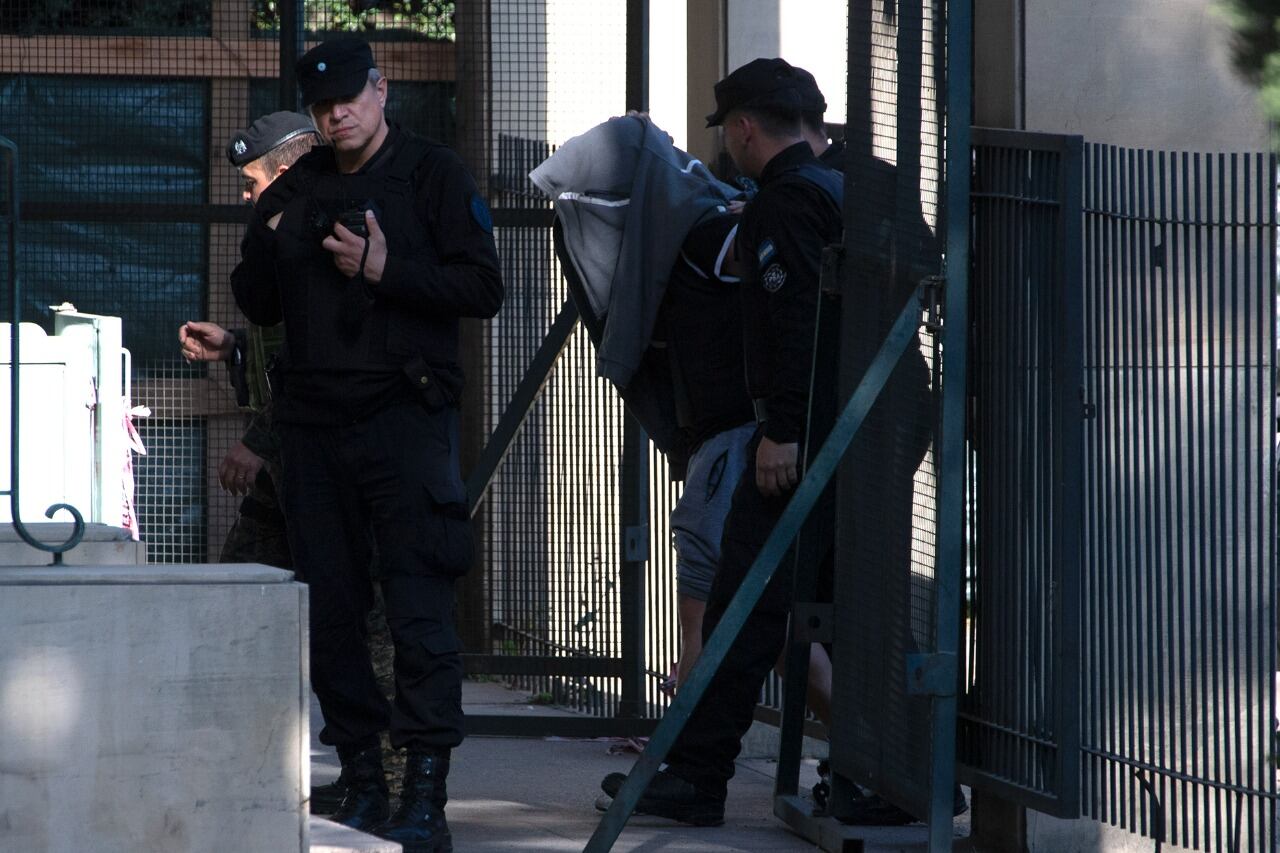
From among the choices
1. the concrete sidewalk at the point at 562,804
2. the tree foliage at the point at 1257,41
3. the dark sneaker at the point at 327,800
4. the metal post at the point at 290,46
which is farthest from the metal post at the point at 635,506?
the tree foliage at the point at 1257,41

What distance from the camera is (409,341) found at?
4648mm

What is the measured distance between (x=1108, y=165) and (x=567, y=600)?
142 inches

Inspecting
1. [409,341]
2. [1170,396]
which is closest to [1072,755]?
[1170,396]

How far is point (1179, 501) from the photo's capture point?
4.08 meters

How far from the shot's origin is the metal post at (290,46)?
7.32 meters

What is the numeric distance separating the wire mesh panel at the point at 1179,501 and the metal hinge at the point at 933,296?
34 centimetres

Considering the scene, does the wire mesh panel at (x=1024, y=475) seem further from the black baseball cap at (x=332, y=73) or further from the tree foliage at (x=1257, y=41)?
the tree foliage at (x=1257, y=41)

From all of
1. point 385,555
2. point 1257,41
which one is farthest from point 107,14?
point 1257,41

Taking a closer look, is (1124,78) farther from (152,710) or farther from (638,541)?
(152,710)

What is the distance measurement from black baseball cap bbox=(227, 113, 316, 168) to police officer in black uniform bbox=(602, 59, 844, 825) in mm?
1312

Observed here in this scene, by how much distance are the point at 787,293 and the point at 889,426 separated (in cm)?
55

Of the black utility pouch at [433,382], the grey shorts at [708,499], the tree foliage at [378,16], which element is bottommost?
the grey shorts at [708,499]

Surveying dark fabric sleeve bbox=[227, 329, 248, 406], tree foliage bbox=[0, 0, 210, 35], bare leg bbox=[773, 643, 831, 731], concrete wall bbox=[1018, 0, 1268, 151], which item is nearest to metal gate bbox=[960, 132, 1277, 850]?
concrete wall bbox=[1018, 0, 1268, 151]

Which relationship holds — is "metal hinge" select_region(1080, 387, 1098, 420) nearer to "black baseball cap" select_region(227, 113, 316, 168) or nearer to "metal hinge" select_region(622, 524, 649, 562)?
"black baseball cap" select_region(227, 113, 316, 168)
